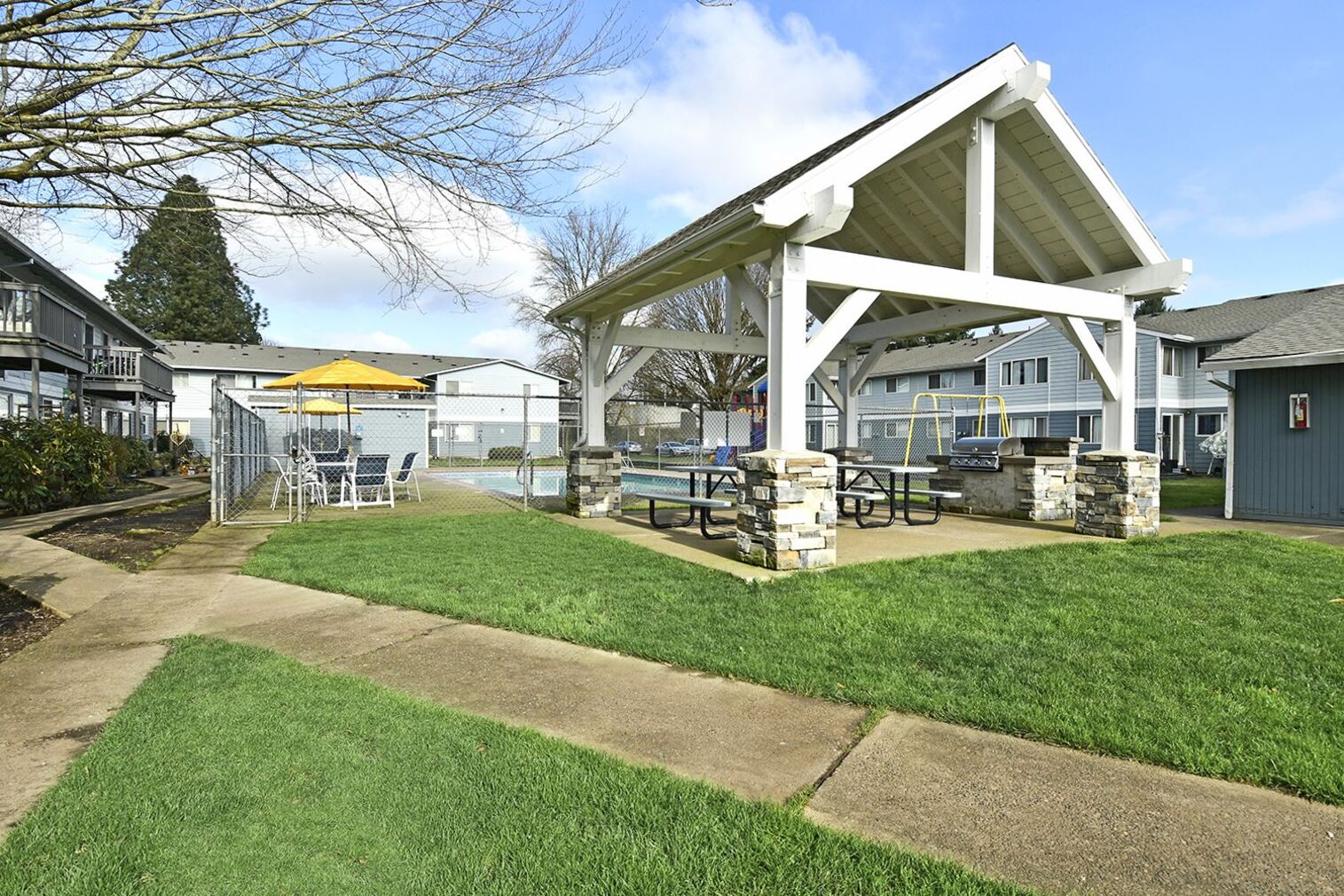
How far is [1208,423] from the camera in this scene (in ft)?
84.8

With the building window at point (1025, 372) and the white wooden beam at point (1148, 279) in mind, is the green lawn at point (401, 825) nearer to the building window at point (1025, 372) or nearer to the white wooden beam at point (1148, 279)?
the white wooden beam at point (1148, 279)

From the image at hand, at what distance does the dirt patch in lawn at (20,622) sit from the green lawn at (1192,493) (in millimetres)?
15520

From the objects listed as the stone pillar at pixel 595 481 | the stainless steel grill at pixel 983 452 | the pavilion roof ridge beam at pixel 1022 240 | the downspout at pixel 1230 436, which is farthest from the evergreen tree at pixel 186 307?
the downspout at pixel 1230 436

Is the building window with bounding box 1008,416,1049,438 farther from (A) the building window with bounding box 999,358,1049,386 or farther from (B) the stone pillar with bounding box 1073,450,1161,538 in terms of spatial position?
(B) the stone pillar with bounding box 1073,450,1161,538

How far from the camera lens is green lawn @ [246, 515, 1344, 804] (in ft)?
10.0

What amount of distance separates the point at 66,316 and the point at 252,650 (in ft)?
63.4

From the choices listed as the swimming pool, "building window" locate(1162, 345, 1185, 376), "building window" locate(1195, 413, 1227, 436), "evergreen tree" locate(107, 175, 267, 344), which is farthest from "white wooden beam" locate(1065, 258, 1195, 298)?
"evergreen tree" locate(107, 175, 267, 344)

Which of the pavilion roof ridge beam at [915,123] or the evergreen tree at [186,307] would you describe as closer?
the pavilion roof ridge beam at [915,123]

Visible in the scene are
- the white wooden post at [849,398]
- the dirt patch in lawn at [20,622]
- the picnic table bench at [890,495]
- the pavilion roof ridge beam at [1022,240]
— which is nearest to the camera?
the dirt patch in lawn at [20,622]

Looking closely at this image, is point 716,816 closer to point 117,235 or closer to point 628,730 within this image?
point 628,730

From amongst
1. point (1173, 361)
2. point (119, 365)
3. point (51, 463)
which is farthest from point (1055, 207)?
point (119, 365)

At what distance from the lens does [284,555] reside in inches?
293

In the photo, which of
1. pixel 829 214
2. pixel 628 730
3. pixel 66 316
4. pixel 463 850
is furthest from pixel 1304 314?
pixel 66 316

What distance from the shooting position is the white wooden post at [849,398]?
12273mm
